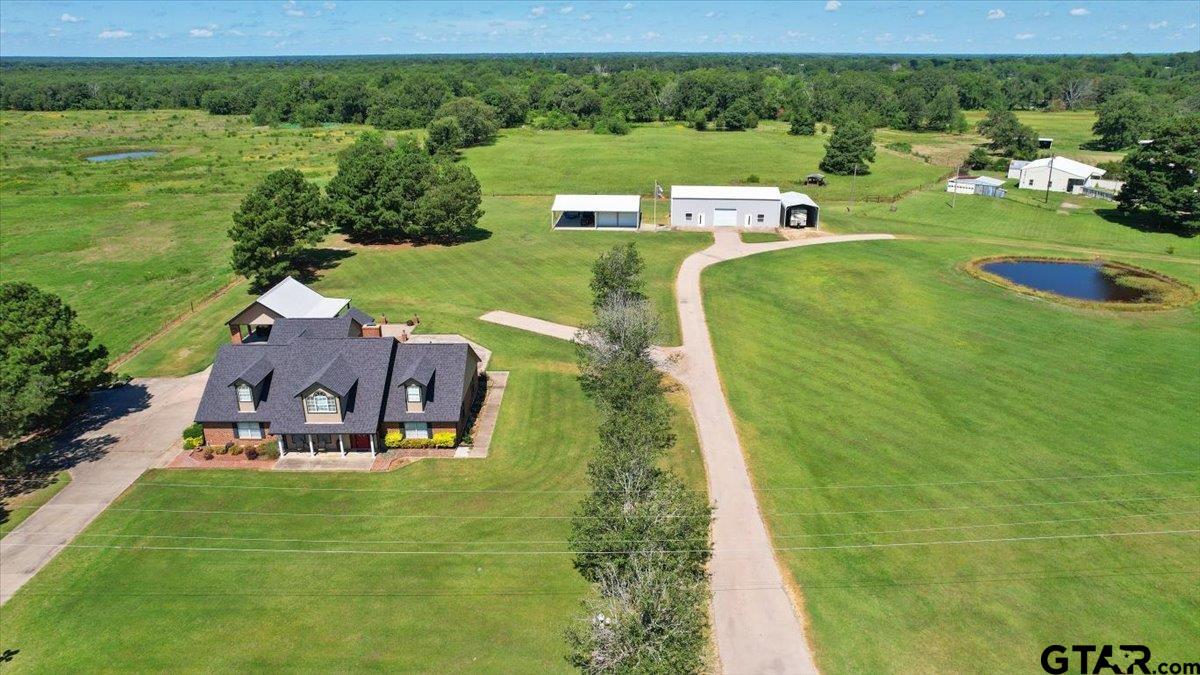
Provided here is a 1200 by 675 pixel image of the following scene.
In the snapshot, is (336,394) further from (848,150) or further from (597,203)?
(848,150)

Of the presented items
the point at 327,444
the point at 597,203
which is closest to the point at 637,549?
the point at 327,444

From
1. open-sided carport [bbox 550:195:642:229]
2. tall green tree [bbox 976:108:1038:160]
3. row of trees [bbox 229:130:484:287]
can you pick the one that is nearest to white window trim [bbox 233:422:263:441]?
row of trees [bbox 229:130:484:287]

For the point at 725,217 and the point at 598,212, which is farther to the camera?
the point at 725,217

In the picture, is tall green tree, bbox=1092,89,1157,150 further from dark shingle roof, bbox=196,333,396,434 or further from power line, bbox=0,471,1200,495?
→ dark shingle roof, bbox=196,333,396,434

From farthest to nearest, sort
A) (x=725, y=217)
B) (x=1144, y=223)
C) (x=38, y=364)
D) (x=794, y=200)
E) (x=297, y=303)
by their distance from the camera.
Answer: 1. (x=1144, y=223)
2. (x=725, y=217)
3. (x=794, y=200)
4. (x=297, y=303)
5. (x=38, y=364)

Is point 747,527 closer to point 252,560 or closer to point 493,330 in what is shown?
point 252,560

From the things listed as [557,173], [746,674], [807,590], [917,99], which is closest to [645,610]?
[746,674]

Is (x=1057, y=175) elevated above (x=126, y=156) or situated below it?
below
